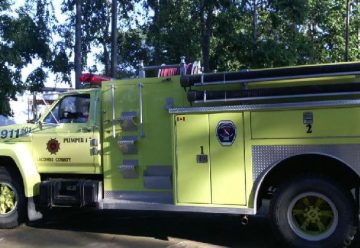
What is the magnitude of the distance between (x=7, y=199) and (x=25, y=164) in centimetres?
78

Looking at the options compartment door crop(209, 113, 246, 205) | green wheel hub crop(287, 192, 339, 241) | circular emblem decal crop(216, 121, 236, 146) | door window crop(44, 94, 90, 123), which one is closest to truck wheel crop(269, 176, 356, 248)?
green wheel hub crop(287, 192, 339, 241)

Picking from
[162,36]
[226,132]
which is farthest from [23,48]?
[226,132]

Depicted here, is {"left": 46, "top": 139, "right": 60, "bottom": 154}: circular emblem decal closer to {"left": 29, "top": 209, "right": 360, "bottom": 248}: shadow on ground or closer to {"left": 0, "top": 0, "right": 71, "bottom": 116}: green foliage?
{"left": 29, "top": 209, "right": 360, "bottom": 248}: shadow on ground

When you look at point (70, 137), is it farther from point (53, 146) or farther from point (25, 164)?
point (25, 164)

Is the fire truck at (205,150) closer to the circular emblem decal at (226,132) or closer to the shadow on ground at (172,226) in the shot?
the circular emblem decal at (226,132)

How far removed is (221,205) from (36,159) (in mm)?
3317

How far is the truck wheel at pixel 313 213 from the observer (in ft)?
21.9

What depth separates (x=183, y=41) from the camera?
66.8 ft

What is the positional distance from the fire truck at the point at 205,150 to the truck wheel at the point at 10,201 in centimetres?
2

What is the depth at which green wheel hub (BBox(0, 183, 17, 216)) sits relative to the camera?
9.00 m

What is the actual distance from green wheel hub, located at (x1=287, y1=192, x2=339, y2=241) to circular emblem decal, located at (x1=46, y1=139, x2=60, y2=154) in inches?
150

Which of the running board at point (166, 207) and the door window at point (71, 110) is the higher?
the door window at point (71, 110)

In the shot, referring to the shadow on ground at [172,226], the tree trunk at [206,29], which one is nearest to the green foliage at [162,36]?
the tree trunk at [206,29]

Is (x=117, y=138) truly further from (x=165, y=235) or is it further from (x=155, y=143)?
(x=165, y=235)
